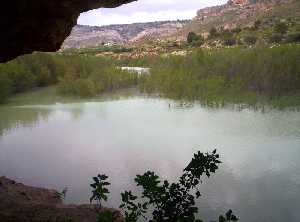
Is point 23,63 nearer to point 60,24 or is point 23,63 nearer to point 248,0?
point 60,24

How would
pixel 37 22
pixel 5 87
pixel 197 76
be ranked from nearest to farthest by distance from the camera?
pixel 37 22, pixel 5 87, pixel 197 76

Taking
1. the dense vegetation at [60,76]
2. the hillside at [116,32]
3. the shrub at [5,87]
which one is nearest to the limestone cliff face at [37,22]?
the shrub at [5,87]

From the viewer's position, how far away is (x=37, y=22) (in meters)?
7.25

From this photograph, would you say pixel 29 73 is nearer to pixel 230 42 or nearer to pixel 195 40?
pixel 230 42

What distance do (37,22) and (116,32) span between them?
11932cm

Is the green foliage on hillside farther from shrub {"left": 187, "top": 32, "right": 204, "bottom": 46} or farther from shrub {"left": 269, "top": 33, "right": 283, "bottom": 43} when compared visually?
shrub {"left": 187, "top": 32, "right": 204, "bottom": 46}

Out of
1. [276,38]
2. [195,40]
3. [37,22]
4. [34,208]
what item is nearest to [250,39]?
[276,38]

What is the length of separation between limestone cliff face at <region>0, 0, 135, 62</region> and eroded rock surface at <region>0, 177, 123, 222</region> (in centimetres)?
253

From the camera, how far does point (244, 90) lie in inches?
1054

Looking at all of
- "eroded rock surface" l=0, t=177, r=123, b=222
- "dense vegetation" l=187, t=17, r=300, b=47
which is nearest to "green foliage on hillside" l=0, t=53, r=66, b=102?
"dense vegetation" l=187, t=17, r=300, b=47

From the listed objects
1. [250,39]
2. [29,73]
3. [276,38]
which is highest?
→ [276,38]

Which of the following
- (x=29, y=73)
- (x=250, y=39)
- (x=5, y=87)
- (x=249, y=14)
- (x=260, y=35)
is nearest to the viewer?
(x=5, y=87)

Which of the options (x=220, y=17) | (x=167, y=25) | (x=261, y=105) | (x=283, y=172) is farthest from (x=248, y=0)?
(x=283, y=172)

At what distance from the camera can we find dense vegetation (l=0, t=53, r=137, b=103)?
104 feet
